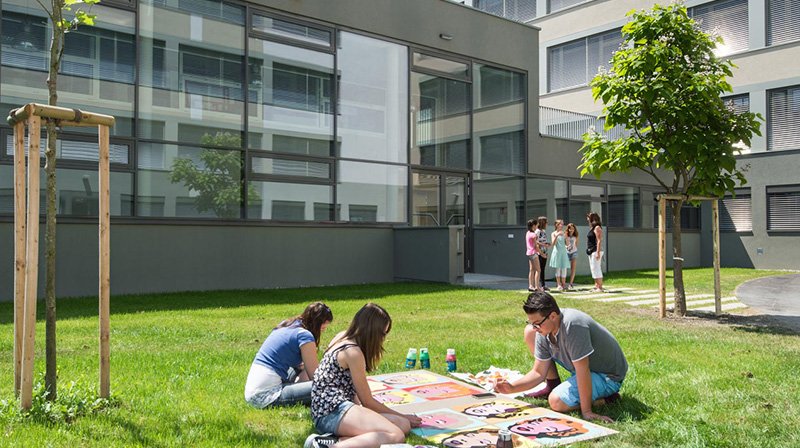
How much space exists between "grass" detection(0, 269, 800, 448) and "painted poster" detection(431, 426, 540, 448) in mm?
490

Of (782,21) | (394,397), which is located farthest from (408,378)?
(782,21)

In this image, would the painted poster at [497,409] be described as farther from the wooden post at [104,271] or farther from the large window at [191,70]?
the large window at [191,70]

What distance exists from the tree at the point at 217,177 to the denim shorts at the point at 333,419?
417 inches

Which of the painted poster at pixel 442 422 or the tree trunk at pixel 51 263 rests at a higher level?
the tree trunk at pixel 51 263

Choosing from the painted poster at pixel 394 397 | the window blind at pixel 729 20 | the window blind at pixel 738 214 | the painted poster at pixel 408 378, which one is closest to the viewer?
the painted poster at pixel 394 397

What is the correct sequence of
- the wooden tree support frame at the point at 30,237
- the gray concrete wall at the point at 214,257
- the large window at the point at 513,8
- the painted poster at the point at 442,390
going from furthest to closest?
the large window at the point at 513,8 → the gray concrete wall at the point at 214,257 → the painted poster at the point at 442,390 → the wooden tree support frame at the point at 30,237

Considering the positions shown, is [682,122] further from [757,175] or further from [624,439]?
[757,175]

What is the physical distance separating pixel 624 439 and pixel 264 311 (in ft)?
24.6

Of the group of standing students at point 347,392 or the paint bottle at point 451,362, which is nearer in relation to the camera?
the group of standing students at point 347,392

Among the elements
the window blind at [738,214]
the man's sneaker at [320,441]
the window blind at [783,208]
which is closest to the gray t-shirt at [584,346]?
the man's sneaker at [320,441]

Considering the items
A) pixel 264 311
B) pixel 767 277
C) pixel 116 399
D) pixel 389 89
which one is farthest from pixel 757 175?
pixel 116 399

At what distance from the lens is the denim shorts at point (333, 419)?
14.2 feet

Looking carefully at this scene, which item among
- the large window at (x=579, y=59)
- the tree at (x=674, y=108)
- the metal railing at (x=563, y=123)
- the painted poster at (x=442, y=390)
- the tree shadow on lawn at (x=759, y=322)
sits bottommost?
the painted poster at (x=442, y=390)

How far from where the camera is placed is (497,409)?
5309mm
